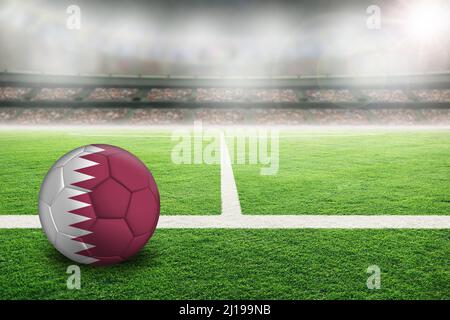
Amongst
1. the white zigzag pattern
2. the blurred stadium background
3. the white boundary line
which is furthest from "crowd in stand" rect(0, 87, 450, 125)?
the white zigzag pattern

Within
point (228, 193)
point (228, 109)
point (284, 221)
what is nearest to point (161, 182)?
point (228, 193)

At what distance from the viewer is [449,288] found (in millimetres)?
2125

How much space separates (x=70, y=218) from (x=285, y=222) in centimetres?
190

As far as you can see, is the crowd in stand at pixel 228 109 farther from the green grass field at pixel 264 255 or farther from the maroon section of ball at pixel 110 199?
the maroon section of ball at pixel 110 199

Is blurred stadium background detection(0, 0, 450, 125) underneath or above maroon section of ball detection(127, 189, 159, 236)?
above

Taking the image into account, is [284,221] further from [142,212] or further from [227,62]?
[227,62]

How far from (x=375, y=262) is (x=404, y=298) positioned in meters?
0.50

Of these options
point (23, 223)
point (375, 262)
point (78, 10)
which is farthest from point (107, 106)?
point (375, 262)

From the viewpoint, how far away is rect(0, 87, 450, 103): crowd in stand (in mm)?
28359

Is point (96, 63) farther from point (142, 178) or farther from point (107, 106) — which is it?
point (142, 178)

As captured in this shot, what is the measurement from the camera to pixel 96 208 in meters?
2.29

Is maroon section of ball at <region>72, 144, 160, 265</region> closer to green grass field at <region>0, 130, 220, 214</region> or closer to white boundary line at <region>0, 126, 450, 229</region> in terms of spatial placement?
white boundary line at <region>0, 126, 450, 229</region>

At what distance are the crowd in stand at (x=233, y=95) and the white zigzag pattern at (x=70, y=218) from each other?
27.0 metres

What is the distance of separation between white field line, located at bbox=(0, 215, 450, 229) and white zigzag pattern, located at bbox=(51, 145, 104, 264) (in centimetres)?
98
